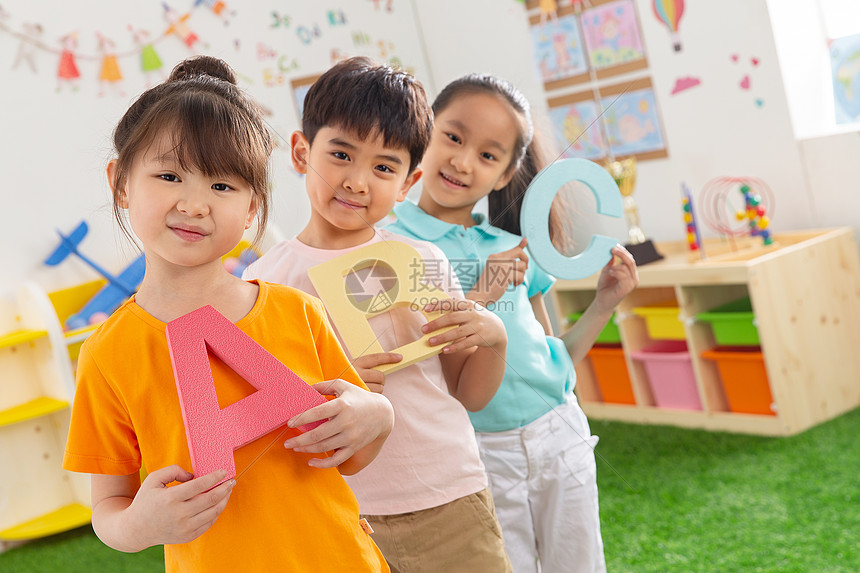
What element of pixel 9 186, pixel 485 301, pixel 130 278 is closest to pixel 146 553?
pixel 130 278

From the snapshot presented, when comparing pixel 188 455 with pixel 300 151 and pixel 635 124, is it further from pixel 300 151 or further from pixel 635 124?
pixel 635 124

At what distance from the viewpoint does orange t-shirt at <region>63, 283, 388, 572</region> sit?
0.58 m

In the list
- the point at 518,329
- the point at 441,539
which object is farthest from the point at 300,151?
the point at 441,539

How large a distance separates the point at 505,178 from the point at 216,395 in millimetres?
482

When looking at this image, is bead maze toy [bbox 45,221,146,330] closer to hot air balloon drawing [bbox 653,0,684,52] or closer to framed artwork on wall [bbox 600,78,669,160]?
framed artwork on wall [bbox 600,78,669,160]

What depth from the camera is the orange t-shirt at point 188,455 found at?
578mm

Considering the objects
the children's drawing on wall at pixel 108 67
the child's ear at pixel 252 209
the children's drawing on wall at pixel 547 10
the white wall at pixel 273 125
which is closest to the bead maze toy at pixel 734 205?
the white wall at pixel 273 125

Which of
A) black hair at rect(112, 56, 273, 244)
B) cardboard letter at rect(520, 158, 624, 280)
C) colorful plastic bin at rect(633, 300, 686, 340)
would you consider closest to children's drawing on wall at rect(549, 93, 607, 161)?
colorful plastic bin at rect(633, 300, 686, 340)

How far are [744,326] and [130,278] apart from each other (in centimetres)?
194

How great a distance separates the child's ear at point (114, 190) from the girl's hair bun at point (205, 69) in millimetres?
101

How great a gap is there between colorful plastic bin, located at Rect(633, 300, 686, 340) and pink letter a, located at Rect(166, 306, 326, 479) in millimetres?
2150

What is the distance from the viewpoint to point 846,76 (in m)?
2.58

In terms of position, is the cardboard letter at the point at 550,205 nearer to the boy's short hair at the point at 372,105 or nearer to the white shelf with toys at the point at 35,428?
the boy's short hair at the point at 372,105

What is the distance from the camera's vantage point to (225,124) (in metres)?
0.60
